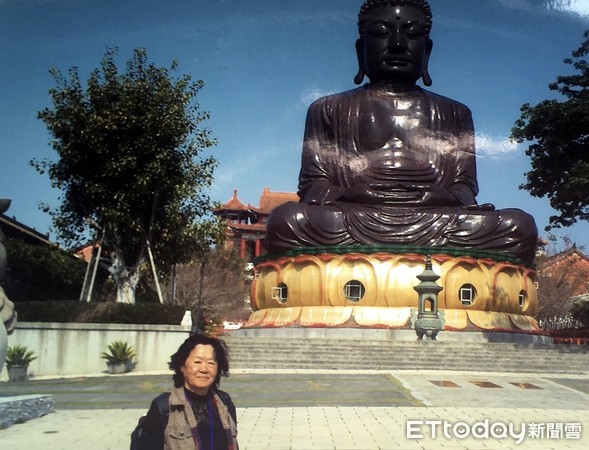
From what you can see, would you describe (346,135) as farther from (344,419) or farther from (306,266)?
(344,419)

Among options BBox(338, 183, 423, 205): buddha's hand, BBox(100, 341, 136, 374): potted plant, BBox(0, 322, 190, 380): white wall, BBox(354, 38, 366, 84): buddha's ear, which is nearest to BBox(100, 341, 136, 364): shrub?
BBox(100, 341, 136, 374): potted plant

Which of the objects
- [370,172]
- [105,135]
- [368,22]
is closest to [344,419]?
[105,135]

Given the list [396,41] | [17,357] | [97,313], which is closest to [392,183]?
[396,41]

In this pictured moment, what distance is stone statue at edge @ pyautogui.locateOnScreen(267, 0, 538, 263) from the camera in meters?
20.1

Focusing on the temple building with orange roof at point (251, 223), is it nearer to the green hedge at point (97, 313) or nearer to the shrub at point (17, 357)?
the green hedge at point (97, 313)

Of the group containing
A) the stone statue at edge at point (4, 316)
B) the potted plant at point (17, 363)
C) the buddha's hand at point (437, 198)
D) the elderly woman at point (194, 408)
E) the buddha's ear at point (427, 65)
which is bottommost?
the potted plant at point (17, 363)

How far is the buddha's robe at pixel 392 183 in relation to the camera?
20.1m

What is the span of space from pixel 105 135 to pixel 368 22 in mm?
12104

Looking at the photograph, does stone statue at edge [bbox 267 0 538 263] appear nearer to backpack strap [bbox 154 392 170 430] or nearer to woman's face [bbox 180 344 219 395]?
woman's face [bbox 180 344 219 395]

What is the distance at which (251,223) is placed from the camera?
3147 cm

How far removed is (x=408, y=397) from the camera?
9039 millimetres

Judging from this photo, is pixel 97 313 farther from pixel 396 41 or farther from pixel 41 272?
pixel 396 41

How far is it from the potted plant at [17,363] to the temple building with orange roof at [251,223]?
7682 mm

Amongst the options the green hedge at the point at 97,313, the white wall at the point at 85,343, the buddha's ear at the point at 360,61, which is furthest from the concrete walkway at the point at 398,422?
the buddha's ear at the point at 360,61
